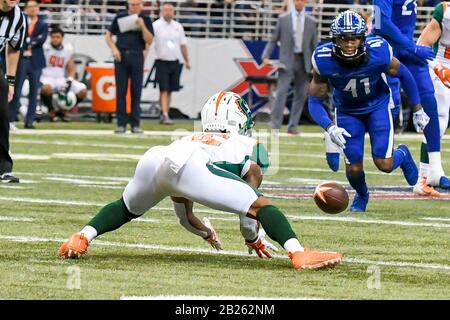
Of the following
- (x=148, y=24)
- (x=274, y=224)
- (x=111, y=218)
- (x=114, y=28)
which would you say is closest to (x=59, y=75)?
(x=114, y=28)

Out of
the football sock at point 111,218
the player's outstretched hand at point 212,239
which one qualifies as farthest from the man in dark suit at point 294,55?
the football sock at point 111,218

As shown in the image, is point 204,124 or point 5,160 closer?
point 204,124

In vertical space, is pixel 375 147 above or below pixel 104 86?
above

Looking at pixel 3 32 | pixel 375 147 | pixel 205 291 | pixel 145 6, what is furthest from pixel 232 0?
pixel 205 291

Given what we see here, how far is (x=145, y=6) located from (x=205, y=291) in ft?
62.1

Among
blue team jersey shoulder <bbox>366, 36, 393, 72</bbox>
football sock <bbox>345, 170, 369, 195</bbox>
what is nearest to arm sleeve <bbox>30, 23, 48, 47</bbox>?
football sock <bbox>345, 170, 369, 195</bbox>

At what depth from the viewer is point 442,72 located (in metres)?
12.1

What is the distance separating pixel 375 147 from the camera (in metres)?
10.7

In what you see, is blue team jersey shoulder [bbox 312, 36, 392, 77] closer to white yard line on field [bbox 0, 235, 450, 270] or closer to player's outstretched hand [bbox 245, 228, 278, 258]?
white yard line on field [bbox 0, 235, 450, 270]

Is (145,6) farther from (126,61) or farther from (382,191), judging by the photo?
(382,191)

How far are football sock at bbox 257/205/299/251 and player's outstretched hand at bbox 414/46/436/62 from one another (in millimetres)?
4954

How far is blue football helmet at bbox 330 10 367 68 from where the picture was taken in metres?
9.82

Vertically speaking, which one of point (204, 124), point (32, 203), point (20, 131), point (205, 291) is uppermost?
point (204, 124)

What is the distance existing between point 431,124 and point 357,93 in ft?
5.93
